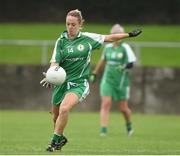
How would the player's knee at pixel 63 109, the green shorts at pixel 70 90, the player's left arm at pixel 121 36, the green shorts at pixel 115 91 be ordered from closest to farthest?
the player's knee at pixel 63 109, the green shorts at pixel 70 90, the player's left arm at pixel 121 36, the green shorts at pixel 115 91

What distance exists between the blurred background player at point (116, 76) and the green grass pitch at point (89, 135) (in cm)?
55

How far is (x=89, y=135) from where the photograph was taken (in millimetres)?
19156

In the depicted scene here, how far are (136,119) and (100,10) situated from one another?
14451 mm

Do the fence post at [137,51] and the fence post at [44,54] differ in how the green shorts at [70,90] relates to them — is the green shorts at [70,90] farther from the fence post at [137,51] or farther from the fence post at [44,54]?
the fence post at [44,54]

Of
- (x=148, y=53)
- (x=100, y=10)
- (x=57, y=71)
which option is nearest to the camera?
(x=57, y=71)

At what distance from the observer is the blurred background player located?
20.3 m

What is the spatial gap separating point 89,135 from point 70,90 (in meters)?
5.00

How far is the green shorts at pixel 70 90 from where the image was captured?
561 inches

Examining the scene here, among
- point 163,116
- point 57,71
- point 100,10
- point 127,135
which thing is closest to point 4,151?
point 57,71

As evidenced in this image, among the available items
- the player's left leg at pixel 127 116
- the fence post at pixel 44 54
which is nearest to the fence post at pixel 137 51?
the fence post at pixel 44 54

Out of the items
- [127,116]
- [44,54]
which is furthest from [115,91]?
[44,54]

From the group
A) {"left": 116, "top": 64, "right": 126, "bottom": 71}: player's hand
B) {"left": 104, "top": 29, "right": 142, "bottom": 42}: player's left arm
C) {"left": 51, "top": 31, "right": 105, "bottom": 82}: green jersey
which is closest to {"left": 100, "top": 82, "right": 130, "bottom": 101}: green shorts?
{"left": 116, "top": 64, "right": 126, "bottom": 71}: player's hand

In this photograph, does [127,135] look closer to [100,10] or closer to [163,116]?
[163,116]

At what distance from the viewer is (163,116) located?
26.5 m
